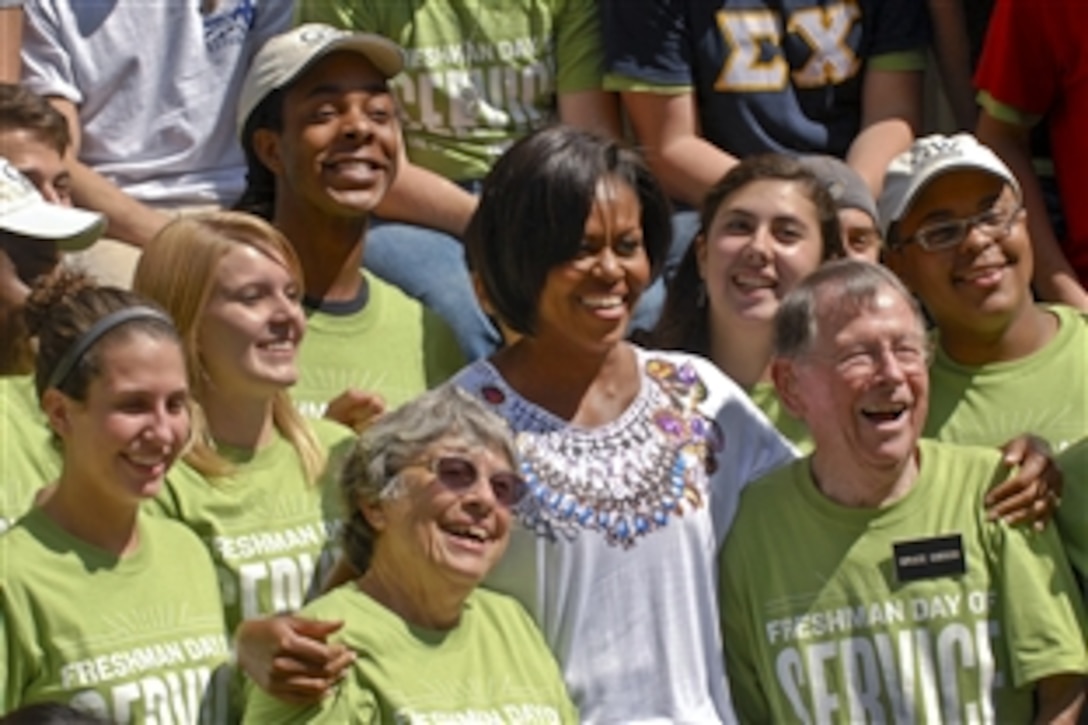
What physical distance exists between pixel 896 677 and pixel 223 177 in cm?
229

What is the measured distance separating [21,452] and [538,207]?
1067mm

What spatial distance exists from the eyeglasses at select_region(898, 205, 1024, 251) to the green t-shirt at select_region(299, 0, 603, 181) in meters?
1.14

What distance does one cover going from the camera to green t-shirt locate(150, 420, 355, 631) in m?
4.75

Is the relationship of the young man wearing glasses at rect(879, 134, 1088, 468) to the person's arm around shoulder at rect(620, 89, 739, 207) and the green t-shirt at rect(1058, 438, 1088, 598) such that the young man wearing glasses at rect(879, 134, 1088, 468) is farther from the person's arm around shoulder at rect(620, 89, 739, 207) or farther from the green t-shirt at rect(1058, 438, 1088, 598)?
the person's arm around shoulder at rect(620, 89, 739, 207)

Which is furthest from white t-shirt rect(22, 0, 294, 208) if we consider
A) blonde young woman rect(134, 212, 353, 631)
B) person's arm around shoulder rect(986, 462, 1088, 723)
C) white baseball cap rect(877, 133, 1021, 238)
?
person's arm around shoulder rect(986, 462, 1088, 723)

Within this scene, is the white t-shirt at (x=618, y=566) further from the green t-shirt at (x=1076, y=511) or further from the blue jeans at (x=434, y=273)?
the blue jeans at (x=434, y=273)

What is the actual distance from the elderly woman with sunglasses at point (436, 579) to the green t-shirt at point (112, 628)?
17cm

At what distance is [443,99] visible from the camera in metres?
6.19

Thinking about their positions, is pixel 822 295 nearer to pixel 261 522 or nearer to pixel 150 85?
pixel 261 522

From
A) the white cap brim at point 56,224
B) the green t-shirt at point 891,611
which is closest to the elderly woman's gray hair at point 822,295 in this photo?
the green t-shirt at point 891,611

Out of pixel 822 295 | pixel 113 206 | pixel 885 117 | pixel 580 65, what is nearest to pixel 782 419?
pixel 822 295

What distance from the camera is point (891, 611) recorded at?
189 inches

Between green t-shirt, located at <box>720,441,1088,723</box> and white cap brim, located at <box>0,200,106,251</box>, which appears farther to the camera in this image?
white cap brim, located at <box>0,200,106,251</box>

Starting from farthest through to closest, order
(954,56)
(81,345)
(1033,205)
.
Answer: (954,56) → (1033,205) → (81,345)
